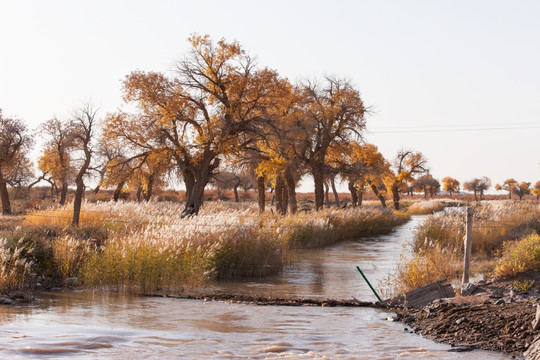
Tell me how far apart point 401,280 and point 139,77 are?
22.5 metres

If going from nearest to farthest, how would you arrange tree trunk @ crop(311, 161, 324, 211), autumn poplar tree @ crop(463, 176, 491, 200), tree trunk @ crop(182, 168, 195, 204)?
tree trunk @ crop(182, 168, 195, 204)
tree trunk @ crop(311, 161, 324, 211)
autumn poplar tree @ crop(463, 176, 491, 200)

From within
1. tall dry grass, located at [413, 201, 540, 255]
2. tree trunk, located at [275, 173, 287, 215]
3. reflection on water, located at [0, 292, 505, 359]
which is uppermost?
tree trunk, located at [275, 173, 287, 215]

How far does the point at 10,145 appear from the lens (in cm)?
4272

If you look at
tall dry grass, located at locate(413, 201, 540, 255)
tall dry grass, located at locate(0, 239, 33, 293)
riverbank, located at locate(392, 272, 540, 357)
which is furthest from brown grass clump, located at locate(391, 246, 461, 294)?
tall dry grass, located at locate(0, 239, 33, 293)

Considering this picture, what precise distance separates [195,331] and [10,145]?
37317 mm

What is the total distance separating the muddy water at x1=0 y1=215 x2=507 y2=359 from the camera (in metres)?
7.94

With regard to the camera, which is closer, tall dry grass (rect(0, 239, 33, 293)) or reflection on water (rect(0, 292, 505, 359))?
reflection on water (rect(0, 292, 505, 359))

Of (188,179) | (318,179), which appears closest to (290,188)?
(318,179)

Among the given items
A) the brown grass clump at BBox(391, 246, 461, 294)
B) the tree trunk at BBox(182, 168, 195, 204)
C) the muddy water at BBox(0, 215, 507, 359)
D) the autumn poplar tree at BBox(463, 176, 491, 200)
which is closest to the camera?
the muddy water at BBox(0, 215, 507, 359)

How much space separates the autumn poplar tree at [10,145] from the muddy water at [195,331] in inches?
1228

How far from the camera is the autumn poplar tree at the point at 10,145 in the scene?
41.4 meters

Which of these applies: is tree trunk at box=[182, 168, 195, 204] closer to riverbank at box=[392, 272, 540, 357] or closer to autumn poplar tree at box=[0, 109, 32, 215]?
autumn poplar tree at box=[0, 109, 32, 215]

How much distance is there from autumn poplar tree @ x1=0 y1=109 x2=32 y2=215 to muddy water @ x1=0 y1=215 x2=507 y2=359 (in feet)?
102

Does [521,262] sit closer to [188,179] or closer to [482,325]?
[482,325]
